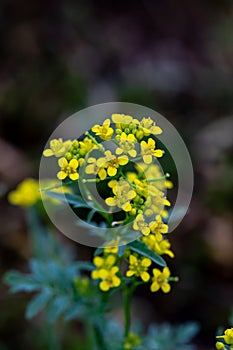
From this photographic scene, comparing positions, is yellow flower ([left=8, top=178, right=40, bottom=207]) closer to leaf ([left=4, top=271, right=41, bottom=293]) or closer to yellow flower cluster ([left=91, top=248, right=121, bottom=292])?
leaf ([left=4, top=271, right=41, bottom=293])

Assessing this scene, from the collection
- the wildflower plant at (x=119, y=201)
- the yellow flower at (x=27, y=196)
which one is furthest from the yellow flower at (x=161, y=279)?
the yellow flower at (x=27, y=196)

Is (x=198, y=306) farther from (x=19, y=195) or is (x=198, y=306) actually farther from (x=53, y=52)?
(x=53, y=52)

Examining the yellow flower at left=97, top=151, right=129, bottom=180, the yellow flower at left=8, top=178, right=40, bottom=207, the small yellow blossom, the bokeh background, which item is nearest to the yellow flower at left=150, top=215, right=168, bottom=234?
the yellow flower at left=97, top=151, right=129, bottom=180

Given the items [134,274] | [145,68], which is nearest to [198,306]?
[134,274]

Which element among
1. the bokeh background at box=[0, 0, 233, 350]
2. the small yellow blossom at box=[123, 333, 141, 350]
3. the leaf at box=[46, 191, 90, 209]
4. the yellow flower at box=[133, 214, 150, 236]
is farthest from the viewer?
the bokeh background at box=[0, 0, 233, 350]

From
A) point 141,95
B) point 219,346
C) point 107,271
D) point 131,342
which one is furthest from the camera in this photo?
point 141,95

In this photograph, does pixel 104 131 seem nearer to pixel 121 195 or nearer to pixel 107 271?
pixel 121 195

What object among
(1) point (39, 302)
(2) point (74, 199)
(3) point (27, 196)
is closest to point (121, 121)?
(2) point (74, 199)
